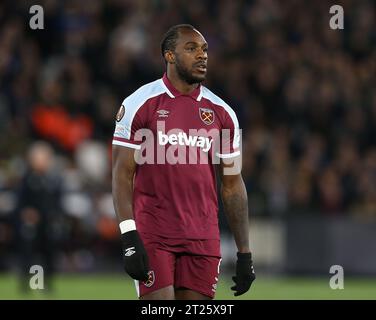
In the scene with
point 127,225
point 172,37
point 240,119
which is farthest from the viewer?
point 240,119

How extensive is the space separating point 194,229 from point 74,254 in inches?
474

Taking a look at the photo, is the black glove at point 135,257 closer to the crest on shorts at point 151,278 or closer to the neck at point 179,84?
the crest on shorts at point 151,278

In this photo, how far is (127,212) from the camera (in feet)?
24.6

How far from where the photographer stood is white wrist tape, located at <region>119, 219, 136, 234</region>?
741 cm

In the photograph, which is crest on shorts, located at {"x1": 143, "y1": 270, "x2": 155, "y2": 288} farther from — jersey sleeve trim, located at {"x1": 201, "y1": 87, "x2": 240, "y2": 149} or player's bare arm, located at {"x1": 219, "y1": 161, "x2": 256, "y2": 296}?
jersey sleeve trim, located at {"x1": 201, "y1": 87, "x2": 240, "y2": 149}

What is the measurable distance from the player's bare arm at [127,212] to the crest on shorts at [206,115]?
54cm

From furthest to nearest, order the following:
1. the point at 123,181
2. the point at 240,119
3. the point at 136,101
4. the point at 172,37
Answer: the point at 240,119 → the point at 172,37 → the point at 136,101 → the point at 123,181

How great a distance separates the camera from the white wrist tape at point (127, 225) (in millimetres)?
7406

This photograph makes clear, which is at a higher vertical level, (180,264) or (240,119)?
(240,119)

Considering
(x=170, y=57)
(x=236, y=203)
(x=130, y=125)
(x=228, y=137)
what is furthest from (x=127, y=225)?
(x=170, y=57)

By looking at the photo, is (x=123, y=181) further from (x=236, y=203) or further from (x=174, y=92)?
(x=236, y=203)

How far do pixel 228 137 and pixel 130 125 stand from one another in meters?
0.74

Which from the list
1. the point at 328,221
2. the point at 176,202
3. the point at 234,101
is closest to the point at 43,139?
the point at 234,101

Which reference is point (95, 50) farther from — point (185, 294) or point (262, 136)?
point (185, 294)
